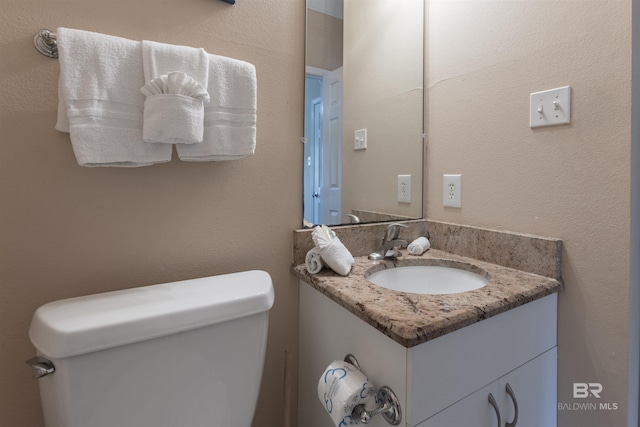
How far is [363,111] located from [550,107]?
60cm

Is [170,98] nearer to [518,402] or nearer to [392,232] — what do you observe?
[392,232]

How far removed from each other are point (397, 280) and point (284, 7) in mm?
970

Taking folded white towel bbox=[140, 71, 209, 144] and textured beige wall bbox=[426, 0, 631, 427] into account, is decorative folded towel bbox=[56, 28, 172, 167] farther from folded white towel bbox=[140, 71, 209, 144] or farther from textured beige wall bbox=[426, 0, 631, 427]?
textured beige wall bbox=[426, 0, 631, 427]

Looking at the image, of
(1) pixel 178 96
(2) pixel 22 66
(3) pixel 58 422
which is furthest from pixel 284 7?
(3) pixel 58 422

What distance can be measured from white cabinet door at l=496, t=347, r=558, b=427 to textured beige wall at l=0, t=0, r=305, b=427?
0.62 m

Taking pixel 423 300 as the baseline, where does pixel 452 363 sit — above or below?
below

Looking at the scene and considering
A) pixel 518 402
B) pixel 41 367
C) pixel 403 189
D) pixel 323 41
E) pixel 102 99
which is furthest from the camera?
pixel 403 189

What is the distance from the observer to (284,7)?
3.21 feet

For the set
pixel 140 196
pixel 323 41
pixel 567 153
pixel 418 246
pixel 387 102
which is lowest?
pixel 418 246

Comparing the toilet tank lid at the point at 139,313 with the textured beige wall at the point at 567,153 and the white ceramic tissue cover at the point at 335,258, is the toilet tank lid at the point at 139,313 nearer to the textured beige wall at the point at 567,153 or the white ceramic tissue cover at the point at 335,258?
the white ceramic tissue cover at the point at 335,258

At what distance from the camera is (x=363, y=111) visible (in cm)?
121

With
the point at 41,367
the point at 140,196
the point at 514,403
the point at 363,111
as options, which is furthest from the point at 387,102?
the point at 41,367

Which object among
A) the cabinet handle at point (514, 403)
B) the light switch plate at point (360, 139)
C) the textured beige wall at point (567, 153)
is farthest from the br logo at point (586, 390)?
the light switch plate at point (360, 139)

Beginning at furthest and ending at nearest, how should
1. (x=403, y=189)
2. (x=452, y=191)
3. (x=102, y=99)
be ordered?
1. (x=403, y=189)
2. (x=452, y=191)
3. (x=102, y=99)
